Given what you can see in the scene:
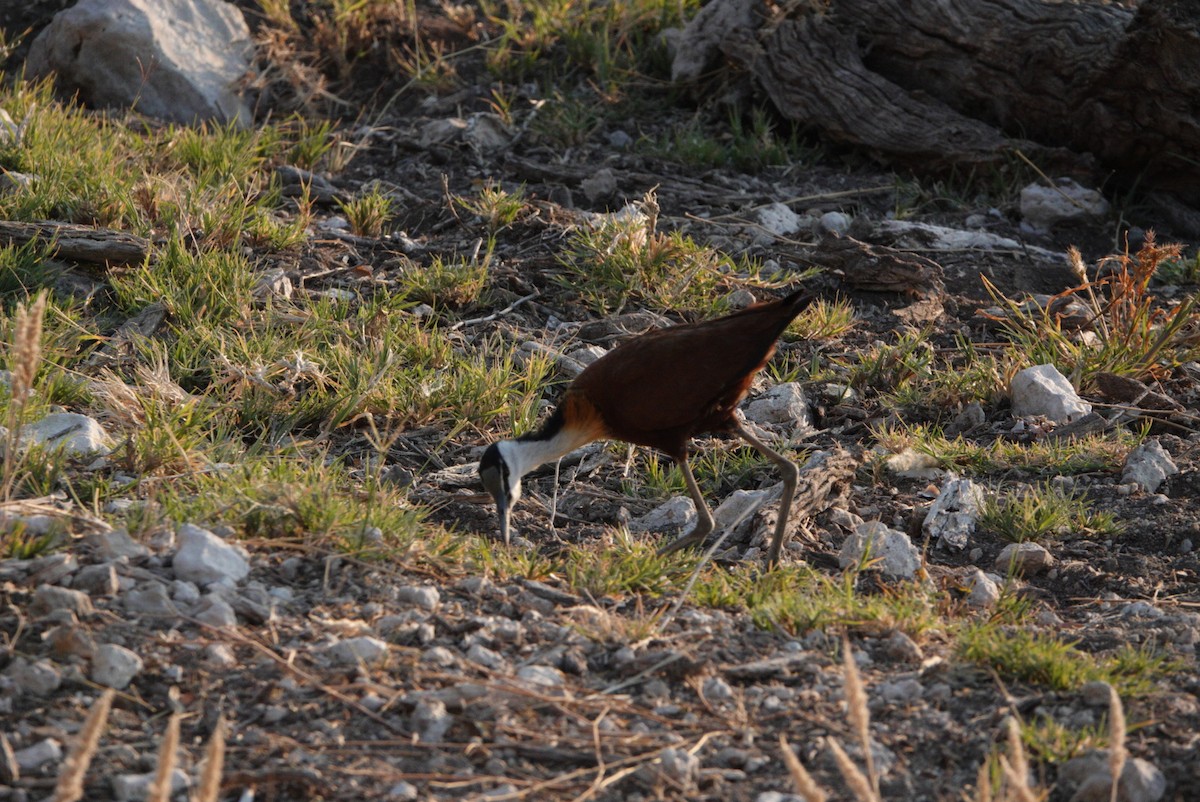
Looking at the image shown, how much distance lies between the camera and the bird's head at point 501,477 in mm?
4410

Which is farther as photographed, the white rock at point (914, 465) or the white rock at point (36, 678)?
the white rock at point (914, 465)

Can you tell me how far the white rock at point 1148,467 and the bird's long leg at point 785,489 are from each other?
1340 mm

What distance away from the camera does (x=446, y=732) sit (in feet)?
9.74

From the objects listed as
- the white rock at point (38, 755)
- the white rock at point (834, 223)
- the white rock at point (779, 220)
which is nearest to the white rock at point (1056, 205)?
the white rock at point (834, 223)

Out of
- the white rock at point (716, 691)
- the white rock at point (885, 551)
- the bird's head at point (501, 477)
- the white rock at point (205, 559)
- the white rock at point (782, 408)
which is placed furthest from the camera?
the white rock at point (782, 408)

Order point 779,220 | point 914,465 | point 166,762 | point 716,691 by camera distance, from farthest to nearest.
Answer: point 779,220 < point 914,465 < point 716,691 < point 166,762

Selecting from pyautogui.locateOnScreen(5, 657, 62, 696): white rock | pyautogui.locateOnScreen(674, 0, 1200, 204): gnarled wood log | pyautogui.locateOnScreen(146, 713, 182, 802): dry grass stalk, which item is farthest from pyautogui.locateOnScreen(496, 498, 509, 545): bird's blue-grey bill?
pyautogui.locateOnScreen(674, 0, 1200, 204): gnarled wood log

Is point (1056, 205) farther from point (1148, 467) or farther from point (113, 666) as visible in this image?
point (113, 666)

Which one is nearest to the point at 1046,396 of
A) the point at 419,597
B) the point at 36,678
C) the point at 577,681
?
the point at 577,681

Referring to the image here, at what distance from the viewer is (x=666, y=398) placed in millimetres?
4426

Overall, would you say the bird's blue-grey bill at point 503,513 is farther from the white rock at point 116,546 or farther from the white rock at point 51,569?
the white rock at point 51,569

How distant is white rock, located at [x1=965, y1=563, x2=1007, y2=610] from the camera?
398cm

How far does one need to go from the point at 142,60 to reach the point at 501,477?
4803 millimetres

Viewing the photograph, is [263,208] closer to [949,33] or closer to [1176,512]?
[949,33]
